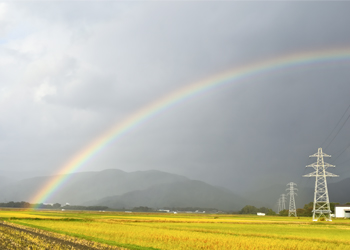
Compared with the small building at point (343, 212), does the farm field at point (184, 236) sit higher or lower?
lower

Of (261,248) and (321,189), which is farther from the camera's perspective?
(321,189)

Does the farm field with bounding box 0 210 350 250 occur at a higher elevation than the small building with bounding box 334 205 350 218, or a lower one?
lower

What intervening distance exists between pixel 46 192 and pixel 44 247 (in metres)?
138

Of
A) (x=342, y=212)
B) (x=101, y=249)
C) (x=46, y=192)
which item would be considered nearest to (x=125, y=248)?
(x=101, y=249)

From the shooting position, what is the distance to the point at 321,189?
95.8 m

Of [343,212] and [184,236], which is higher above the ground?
[343,212]

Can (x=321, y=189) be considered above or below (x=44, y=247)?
above

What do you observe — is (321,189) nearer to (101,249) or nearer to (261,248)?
(261,248)

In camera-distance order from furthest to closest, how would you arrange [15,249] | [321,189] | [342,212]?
[342,212] → [321,189] → [15,249]

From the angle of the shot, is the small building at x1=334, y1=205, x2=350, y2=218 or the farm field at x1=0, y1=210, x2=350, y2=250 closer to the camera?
the farm field at x1=0, y1=210, x2=350, y2=250

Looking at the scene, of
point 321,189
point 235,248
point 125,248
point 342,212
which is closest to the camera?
point 125,248

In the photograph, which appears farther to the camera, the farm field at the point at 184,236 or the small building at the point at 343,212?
the small building at the point at 343,212

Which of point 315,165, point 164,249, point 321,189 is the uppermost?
point 315,165

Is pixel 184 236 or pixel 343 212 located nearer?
pixel 184 236
